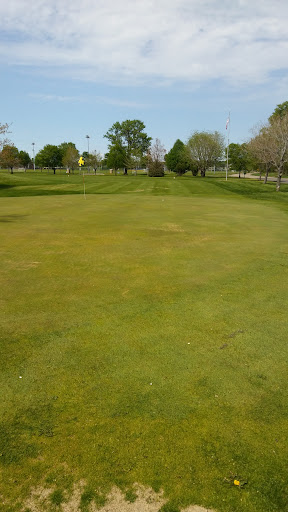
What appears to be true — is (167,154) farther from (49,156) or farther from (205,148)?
(49,156)

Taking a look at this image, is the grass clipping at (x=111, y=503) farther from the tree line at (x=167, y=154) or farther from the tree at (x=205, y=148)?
the tree at (x=205, y=148)

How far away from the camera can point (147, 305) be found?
7430 mm

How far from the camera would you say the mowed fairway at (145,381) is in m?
3.47

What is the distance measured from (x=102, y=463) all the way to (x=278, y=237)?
1304 cm

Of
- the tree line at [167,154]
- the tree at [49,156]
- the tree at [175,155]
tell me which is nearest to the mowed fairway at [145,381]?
the tree line at [167,154]

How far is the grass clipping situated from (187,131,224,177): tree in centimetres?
9216

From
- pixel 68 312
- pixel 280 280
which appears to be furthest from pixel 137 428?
pixel 280 280

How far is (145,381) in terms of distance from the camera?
16.1 feet

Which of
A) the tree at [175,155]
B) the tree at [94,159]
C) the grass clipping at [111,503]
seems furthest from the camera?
the tree at [94,159]

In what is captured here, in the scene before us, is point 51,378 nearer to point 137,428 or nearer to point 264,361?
point 137,428

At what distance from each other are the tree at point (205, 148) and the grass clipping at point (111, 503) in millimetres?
92163

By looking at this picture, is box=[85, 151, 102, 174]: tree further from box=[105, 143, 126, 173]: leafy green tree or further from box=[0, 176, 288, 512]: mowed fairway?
box=[0, 176, 288, 512]: mowed fairway

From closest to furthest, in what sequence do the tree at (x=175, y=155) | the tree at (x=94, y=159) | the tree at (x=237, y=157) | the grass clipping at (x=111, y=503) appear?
the grass clipping at (x=111, y=503)
the tree at (x=237, y=157)
the tree at (x=175, y=155)
the tree at (x=94, y=159)

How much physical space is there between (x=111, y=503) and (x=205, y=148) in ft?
304
